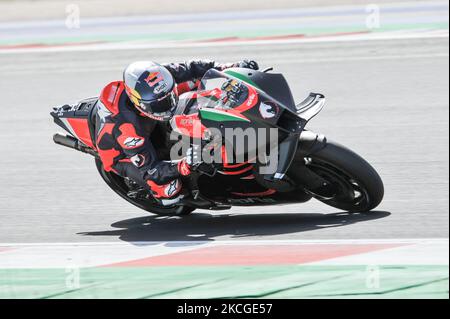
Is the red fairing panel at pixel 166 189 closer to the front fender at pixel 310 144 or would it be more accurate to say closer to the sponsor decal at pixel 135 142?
the sponsor decal at pixel 135 142

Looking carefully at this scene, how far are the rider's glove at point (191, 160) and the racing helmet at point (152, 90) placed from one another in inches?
12.5

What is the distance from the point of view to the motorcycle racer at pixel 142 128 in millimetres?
6418

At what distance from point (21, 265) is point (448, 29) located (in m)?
10.5

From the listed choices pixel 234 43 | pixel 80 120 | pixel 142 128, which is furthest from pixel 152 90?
pixel 234 43

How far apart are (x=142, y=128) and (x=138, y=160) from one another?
0.23 meters

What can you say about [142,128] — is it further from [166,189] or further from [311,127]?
[311,127]

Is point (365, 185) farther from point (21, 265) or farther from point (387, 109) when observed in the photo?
point (387, 109)

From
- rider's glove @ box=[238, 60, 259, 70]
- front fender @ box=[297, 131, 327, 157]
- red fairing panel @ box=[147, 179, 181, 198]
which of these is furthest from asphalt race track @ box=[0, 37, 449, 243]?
rider's glove @ box=[238, 60, 259, 70]

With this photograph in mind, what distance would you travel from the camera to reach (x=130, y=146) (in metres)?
6.58

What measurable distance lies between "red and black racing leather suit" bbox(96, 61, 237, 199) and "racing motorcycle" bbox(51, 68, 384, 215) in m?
0.17

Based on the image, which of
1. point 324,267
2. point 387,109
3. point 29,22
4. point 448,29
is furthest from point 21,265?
point 29,22

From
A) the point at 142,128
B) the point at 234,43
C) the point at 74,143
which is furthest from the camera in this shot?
the point at 234,43

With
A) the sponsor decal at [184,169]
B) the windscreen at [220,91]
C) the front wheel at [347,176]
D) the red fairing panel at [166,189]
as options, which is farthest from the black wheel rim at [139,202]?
the front wheel at [347,176]
